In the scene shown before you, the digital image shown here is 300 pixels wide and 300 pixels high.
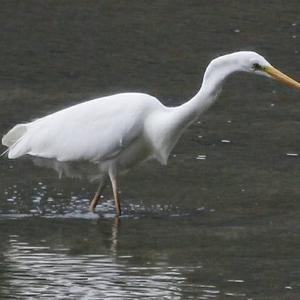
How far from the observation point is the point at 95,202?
941cm

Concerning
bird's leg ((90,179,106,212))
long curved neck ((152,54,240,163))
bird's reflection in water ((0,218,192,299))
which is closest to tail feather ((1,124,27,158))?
bird's leg ((90,179,106,212))

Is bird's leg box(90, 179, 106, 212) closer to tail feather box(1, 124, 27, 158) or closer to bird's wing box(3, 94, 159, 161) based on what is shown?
bird's wing box(3, 94, 159, 161)

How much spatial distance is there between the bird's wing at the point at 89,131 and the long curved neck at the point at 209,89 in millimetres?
257

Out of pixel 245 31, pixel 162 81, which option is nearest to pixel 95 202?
pixel 162 81

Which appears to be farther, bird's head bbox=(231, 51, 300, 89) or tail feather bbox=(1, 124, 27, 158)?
tail feather bbox=(1, 124, 27, 158)

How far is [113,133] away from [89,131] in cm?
23

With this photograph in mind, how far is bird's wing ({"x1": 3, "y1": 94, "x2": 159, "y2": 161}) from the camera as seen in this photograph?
9.39m

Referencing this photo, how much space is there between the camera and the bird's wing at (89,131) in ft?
30.8

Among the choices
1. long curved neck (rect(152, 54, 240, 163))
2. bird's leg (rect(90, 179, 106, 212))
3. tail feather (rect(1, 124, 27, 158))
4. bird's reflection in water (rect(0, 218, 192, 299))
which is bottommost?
bird's reflection in water (rect(0, 218, 192, 299))

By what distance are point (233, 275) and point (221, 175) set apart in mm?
2715

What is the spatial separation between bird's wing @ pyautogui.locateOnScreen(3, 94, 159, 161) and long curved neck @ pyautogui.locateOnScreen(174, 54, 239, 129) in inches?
10.1

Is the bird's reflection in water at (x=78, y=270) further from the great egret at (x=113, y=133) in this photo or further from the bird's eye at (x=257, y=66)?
the bird's eye at (x=257, y=66)

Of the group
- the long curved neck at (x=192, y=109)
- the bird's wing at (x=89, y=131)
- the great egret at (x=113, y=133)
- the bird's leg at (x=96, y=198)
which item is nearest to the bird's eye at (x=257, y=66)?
the long curved neck at (x=192, y=109)

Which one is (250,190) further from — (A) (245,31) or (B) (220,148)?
(A) (245,31)
